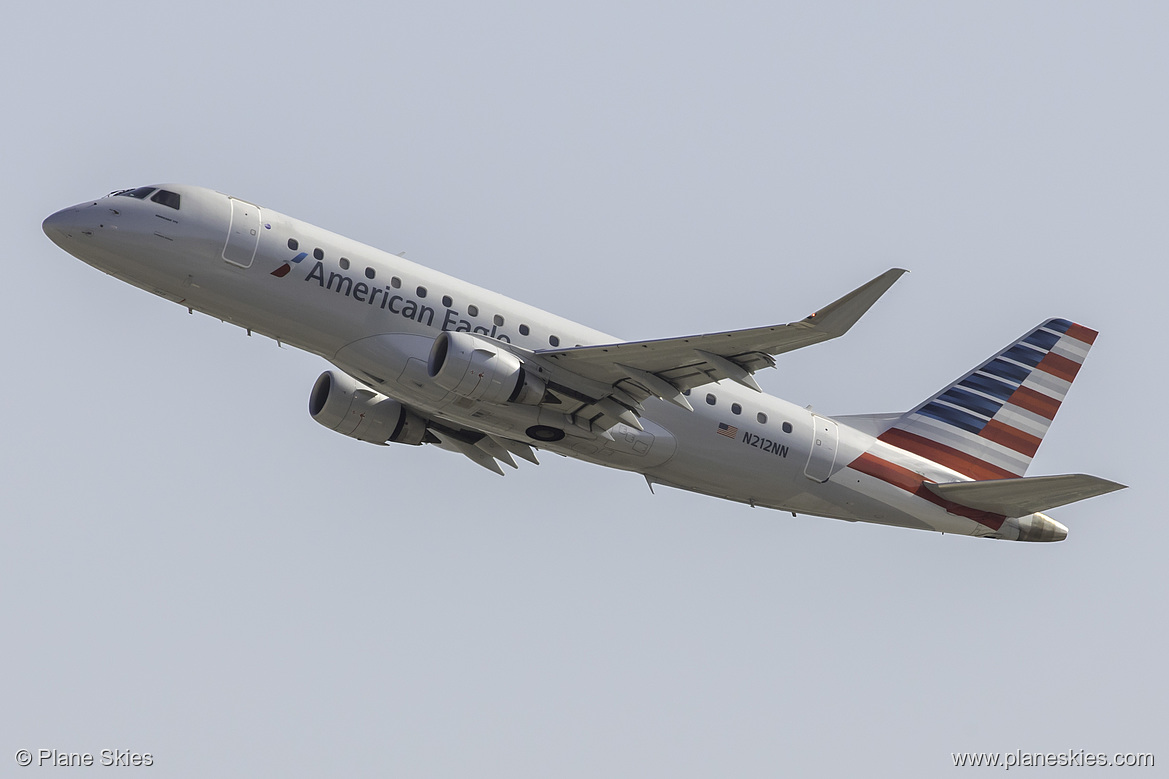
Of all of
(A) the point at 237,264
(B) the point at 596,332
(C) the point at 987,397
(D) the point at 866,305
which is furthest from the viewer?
(C) the point at 987,397

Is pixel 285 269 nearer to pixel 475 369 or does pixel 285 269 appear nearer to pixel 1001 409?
pixel 475 369

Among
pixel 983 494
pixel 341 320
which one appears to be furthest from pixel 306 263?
pixel 983 494

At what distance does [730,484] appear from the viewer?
3481 centimetres

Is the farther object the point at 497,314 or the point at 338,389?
the point at 338,389

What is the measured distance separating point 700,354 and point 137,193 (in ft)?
43.8

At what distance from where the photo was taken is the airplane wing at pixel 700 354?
Result: 2725 cm

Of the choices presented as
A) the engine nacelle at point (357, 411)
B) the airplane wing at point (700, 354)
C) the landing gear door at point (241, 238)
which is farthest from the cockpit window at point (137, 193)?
the airplane wing at point (700, 354)

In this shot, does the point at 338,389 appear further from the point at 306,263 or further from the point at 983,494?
the point at 983,494

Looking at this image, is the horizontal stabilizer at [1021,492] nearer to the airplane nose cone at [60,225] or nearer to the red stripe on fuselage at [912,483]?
the red stripe on fuselage at [912,483]

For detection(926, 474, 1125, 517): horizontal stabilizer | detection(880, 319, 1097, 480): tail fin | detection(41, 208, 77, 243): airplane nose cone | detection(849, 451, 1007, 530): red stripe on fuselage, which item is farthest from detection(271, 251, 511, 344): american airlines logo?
detection(926, 474, 1125, 517): horizontal stabilizer

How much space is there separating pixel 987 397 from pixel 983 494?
482 centimetres

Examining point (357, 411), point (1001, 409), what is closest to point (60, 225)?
point (357, 411)

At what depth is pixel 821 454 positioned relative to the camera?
35.5 metres

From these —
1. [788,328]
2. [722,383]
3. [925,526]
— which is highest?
[788,328]
